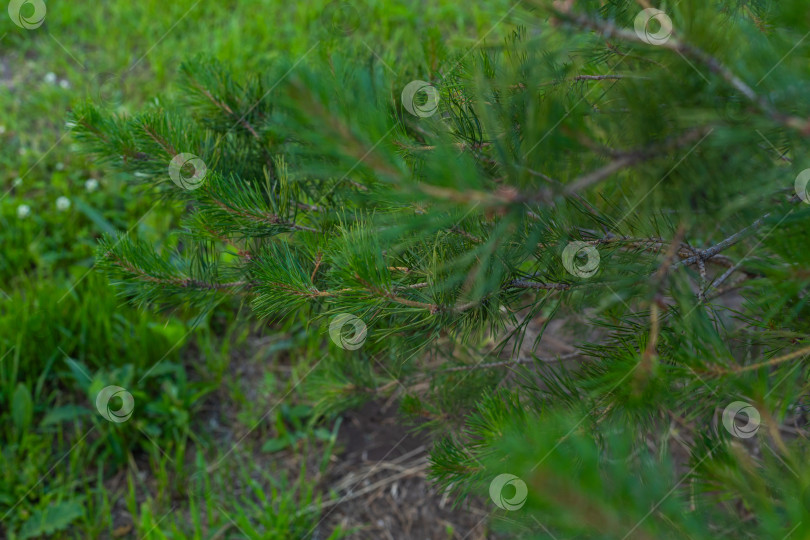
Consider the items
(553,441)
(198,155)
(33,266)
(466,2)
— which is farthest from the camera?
(466,2)

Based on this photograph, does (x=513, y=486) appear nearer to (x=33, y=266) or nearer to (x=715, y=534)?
(x=715, y=534)

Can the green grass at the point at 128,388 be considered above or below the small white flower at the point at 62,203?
below

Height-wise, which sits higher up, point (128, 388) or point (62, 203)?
point (62, 203)

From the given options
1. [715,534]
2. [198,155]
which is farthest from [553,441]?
[198,155]

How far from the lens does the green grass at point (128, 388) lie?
1.74 metres

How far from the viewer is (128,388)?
1971 millimetres

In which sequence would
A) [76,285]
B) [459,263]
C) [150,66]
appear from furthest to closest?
[150,66], [76,285], [459,263]

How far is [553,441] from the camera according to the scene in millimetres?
635

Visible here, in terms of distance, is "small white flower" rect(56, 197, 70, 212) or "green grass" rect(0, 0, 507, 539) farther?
"small white flower" rect(56, 197, 70, 212)

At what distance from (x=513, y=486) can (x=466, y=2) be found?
376 centimetres

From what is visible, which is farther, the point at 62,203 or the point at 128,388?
the point at 62,203

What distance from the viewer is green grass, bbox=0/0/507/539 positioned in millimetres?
1737

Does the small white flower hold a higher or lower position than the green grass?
higher

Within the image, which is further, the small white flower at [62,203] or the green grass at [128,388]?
the small white flower at [62,203]
